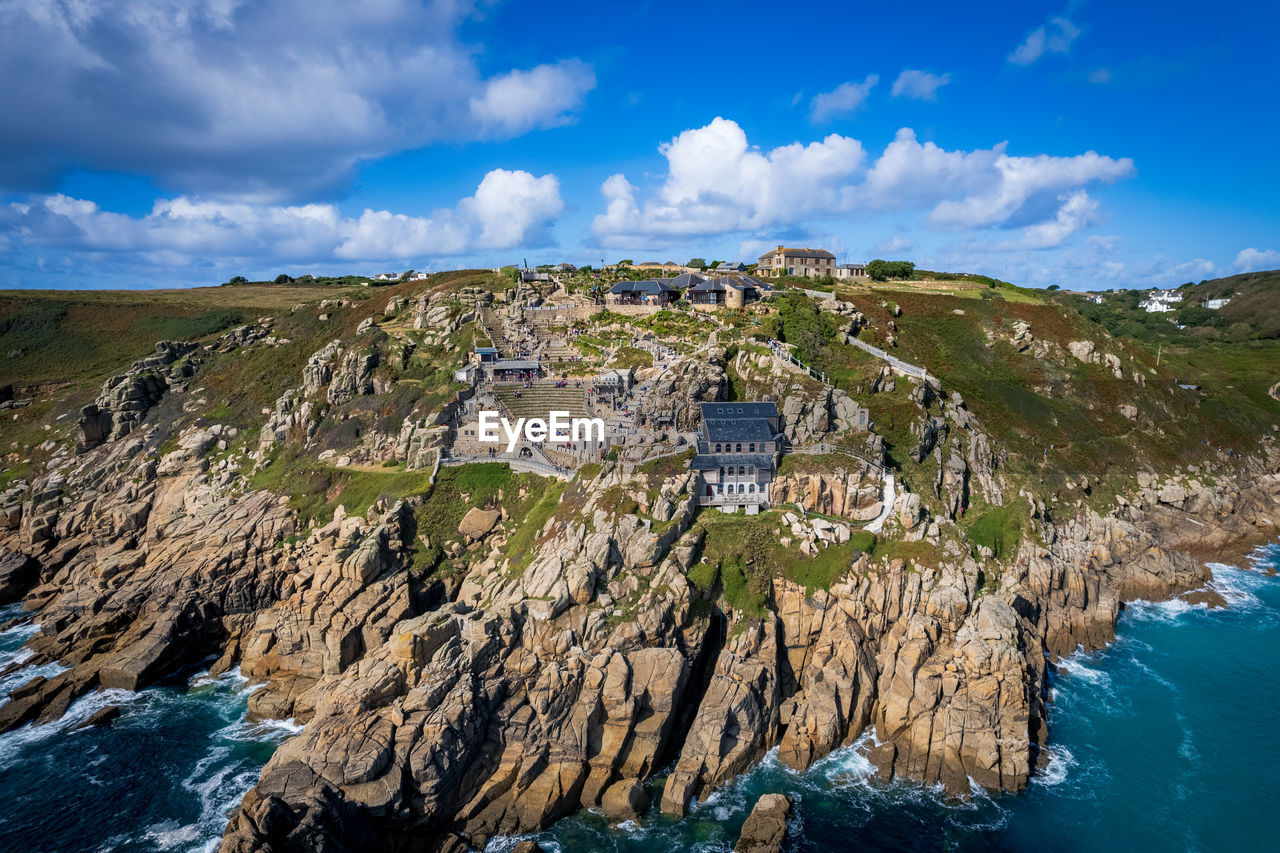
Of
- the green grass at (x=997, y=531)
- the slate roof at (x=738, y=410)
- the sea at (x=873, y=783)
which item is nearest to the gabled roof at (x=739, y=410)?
the slate roof at (x=738, y=410)

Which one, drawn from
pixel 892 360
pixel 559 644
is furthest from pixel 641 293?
pixel 559 644

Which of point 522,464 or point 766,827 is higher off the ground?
point 522,464

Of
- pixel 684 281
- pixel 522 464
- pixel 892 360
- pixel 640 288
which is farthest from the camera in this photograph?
pixel 684 281

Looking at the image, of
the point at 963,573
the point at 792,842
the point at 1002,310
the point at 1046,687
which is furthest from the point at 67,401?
the point at 1002,310

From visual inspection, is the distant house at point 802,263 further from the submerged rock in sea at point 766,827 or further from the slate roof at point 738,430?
the submerged rock in sea at point 766,827

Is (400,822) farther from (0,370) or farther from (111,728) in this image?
(0,370)

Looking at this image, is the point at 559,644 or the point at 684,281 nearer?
the point at 559,644

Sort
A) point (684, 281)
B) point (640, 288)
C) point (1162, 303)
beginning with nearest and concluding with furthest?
point (640, 288) < point (684, 281) < point (1162, 303)

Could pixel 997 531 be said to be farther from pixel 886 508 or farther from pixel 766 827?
pixel 766 827
